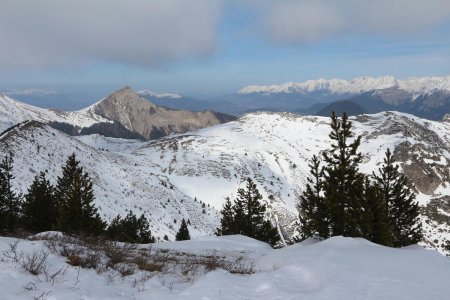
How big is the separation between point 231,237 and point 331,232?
9526mm

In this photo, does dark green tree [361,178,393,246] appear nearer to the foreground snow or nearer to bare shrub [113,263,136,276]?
the foreground snow

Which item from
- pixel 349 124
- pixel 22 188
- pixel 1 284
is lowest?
pixel 22 188

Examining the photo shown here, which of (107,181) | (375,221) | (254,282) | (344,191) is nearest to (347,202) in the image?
(344,191)

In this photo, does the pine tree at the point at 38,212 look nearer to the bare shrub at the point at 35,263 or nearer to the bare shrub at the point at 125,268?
the bare shrub at the point at 125,268

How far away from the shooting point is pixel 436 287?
8492 mm

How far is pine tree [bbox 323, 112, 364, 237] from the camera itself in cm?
3036

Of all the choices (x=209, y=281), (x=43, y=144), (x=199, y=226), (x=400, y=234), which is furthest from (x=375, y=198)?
(x=43, y=144)

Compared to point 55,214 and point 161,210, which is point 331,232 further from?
point 161,210

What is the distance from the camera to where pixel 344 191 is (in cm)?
3147

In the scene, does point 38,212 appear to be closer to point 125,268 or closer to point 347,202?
point 347,202

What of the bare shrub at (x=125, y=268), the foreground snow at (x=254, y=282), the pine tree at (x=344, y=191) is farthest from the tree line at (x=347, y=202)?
the bare shrub at (x=125, y=268)

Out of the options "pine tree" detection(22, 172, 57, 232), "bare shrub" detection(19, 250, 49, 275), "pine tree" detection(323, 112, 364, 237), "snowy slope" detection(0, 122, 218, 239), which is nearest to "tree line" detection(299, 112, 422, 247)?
"pine tree" detection(323, 112, 364, 237)

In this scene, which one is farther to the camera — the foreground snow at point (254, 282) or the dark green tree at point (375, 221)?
the dark green tree at point (375, 221)

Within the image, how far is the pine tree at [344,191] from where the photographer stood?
30359mm
